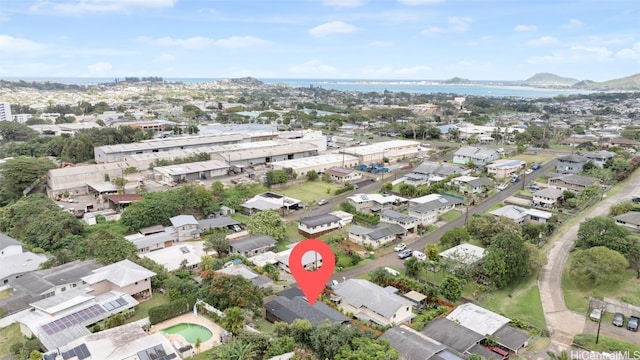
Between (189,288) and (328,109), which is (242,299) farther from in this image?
(328,109)

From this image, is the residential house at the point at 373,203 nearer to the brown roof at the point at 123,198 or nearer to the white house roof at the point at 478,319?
the white house roof at the point at 478,319

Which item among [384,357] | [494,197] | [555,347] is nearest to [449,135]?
[494,197]

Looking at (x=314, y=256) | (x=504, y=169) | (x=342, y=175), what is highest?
(x=504, y=169)

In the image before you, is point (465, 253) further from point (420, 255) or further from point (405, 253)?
point (405, 253)

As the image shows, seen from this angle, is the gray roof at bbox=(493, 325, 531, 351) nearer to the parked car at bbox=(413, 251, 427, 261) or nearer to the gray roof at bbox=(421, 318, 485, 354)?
the gray roof at bbox=(421, 318, 485, 354)

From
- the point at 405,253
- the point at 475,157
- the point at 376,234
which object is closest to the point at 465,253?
the point at 405,253

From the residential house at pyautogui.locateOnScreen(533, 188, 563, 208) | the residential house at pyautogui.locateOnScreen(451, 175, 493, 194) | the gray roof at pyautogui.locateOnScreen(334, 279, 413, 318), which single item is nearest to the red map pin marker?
the gray roof at pyautogui.locateOnScreen(334, 279, 413, 318)

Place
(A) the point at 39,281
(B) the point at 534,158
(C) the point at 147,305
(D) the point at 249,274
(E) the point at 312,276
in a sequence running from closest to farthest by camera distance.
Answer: (C) the point at 147,305, (E) the point at 312,276, (A) the point at 39,281, (D) the point at 249,274, (B) the point at 534,158
